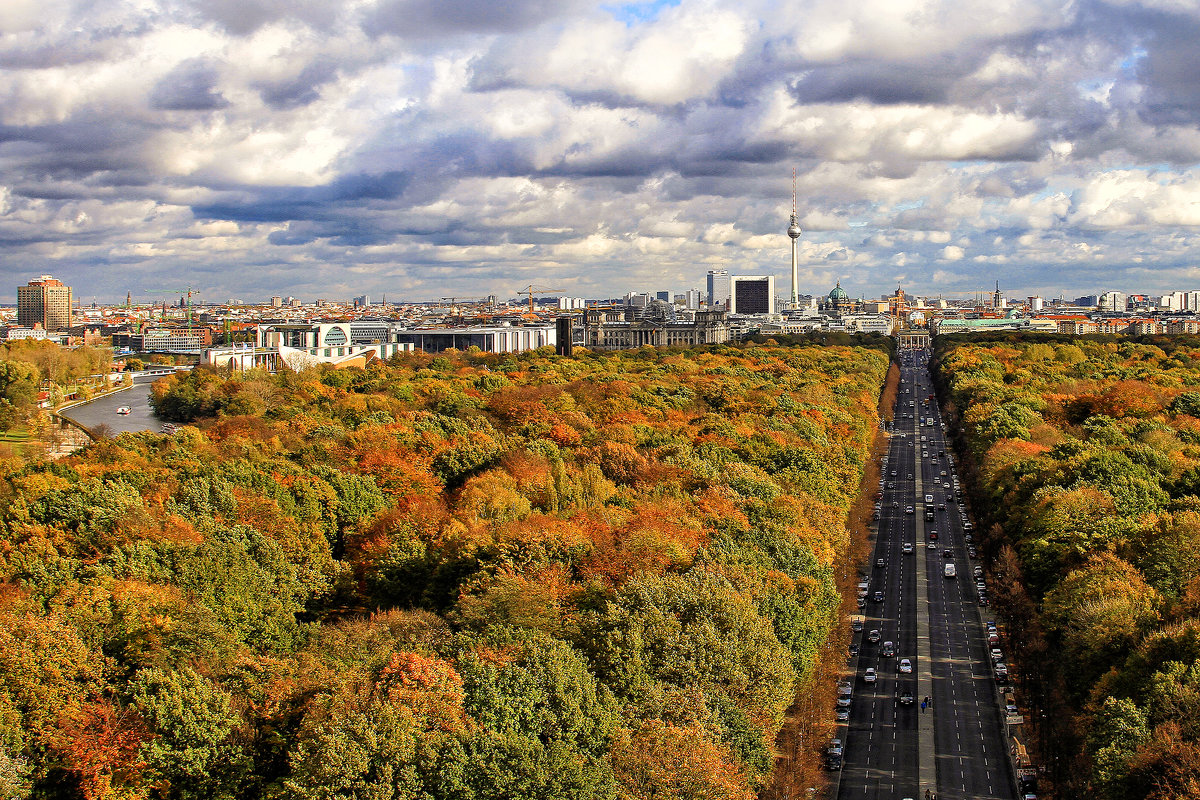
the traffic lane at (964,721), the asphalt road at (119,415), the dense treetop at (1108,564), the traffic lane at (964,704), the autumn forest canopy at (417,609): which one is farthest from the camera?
the asphalt road at (119,415)

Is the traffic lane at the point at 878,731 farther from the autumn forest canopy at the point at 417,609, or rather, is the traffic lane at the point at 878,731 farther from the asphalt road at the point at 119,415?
the asphalt road at the point at 119,415

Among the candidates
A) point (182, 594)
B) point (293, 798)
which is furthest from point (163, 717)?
point (182, 594)

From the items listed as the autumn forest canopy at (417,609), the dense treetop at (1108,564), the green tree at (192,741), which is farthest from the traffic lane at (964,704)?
the green tree at (192,741)

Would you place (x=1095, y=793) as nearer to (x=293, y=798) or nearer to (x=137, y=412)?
(x=293, y=798)

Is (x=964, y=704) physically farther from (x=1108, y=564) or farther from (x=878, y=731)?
(x=1108, y=564)

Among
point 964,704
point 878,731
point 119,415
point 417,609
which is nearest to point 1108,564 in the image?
point 964,704

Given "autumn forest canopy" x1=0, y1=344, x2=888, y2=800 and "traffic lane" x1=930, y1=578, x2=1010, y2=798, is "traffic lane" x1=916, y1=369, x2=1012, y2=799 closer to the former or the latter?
"traffic lane" x1=930, y1=578, x2=1010, y2=798

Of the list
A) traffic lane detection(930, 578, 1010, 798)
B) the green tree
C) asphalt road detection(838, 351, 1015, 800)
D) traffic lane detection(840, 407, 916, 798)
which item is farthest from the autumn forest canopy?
traffic lane detection(930, 578, 1010, 798)
